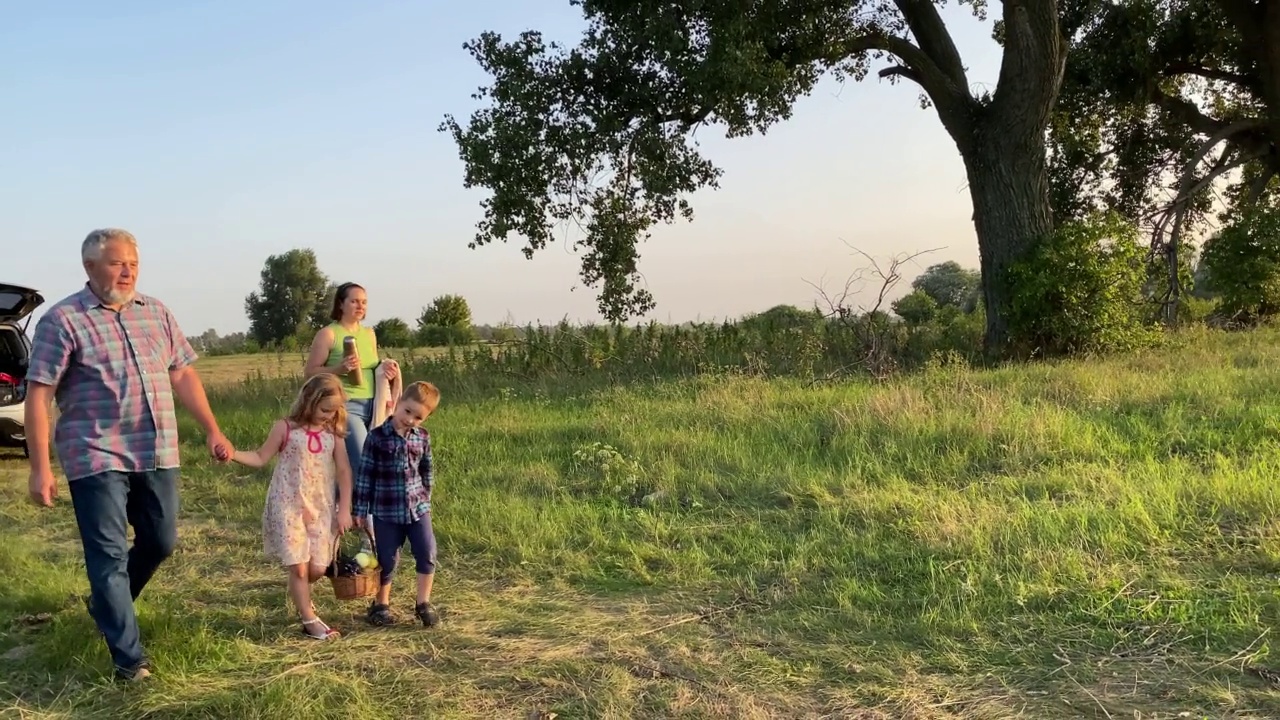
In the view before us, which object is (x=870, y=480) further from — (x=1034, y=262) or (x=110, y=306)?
(x=1034, y=262)

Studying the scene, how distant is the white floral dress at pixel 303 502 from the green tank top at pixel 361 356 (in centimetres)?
106

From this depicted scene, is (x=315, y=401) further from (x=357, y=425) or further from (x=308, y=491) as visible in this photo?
(x=357, y=425)

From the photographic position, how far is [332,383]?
417 centimetres

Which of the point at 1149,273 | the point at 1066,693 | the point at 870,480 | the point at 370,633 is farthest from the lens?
the point at 1149,273

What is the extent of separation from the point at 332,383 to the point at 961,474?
4.42 metres

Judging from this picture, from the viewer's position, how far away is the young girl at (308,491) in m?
4.03

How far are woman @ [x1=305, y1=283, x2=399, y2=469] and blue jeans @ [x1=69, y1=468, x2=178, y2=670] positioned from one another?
1493 mm

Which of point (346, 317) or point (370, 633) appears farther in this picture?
point (346, 317)

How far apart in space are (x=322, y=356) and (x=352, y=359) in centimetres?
19

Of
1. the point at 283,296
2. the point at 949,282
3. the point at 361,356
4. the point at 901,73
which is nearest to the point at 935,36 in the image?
the point at 901,73

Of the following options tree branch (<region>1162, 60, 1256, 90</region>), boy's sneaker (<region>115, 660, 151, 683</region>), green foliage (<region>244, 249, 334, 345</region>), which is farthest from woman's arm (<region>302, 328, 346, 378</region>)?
green foliage (<region>244, 249, 334, 345</region>)

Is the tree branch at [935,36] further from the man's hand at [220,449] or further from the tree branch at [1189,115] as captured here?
the man's hand at [220,449]

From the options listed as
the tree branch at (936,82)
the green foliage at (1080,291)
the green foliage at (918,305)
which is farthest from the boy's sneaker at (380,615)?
the green foliage at (918,305)

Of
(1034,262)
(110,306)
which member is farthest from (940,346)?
(110,306)
